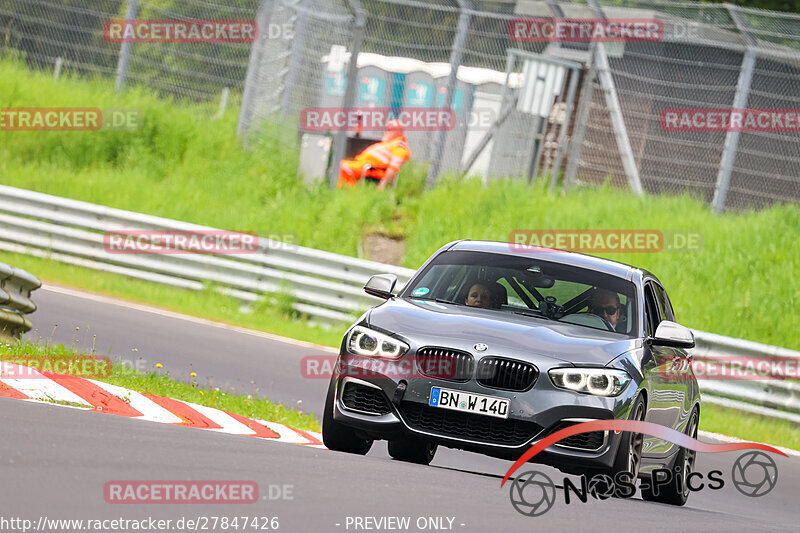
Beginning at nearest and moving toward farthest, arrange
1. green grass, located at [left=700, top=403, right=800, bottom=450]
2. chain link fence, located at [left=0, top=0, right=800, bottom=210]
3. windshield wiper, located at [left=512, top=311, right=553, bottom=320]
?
windshield wiper, located at [left=512, top=311, right=553, bottom=320]
green grass, located at [left=700, top=403, right=800, bottom=450]
chain link fence, located at [left=0, top=0, right=800, bottom=210]

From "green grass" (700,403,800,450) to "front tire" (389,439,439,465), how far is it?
6025 mm

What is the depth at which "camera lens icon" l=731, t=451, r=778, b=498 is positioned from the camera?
11.4 m

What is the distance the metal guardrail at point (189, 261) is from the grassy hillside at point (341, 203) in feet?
7.70

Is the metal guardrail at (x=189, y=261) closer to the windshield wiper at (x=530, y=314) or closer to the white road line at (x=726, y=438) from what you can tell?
the white road line at (x=726, y=438)

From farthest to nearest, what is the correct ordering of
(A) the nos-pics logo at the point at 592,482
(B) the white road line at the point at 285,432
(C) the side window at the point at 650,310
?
(B) the white road line at the point at 285,432 < (C) the side window at the point at 650,310 < (A) the nos-pics logo at the point at 592,482

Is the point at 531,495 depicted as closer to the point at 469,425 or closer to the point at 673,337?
the point at 469,425

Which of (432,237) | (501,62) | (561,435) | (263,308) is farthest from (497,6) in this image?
(561,435)

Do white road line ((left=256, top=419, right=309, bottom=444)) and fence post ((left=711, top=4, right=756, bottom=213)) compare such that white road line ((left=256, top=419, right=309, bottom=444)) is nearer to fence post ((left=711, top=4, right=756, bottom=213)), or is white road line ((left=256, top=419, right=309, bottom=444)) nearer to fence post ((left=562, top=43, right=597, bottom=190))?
fence post ((left=711, top=4, right=756, bottom=213))

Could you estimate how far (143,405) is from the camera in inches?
338

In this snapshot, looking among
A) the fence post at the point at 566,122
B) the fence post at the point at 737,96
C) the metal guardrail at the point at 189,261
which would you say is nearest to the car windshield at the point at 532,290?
the metal guardrail at the point at 189,261

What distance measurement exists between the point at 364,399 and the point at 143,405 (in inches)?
67.9

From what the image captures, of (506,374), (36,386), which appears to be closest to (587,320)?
(506,374)

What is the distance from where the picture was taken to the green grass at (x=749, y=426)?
1386cm

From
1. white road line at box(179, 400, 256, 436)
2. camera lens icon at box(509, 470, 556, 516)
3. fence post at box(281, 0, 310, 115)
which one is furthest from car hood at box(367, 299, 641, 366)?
fence post at box(281, 0, 310, 115)
